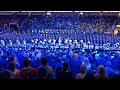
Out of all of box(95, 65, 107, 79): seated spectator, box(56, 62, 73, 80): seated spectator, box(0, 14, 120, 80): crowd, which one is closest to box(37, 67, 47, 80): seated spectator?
box(0, 14, 120, 80): crowd

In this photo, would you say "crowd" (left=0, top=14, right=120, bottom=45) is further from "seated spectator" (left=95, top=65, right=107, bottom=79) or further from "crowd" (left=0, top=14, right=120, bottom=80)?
"seated spectator" (left=95, top=65, right=107, bottom=79)

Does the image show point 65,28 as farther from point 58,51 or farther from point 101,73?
point 101,73

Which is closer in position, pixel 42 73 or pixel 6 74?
pixel 6 74

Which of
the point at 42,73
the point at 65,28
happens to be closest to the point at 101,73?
the point at 42,73

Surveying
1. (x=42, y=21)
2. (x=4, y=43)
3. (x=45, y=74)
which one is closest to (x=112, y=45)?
(x=4, y=43)

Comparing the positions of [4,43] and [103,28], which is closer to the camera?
[4,43]

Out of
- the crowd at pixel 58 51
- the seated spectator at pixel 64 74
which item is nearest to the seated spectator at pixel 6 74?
the crowd at pixel 58 51

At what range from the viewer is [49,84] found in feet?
14.9

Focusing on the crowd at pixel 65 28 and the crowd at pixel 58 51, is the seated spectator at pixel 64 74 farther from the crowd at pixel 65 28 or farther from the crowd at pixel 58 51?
the crowd at pixel 65 28

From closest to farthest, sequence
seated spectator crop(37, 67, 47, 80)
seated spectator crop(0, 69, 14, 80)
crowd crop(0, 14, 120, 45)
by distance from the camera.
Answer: seated spectator crop(0, 69, 14, 80)
seated spectator crop(37, 67, 47, 80)
crowd crop(0, 14, 120, 45)
